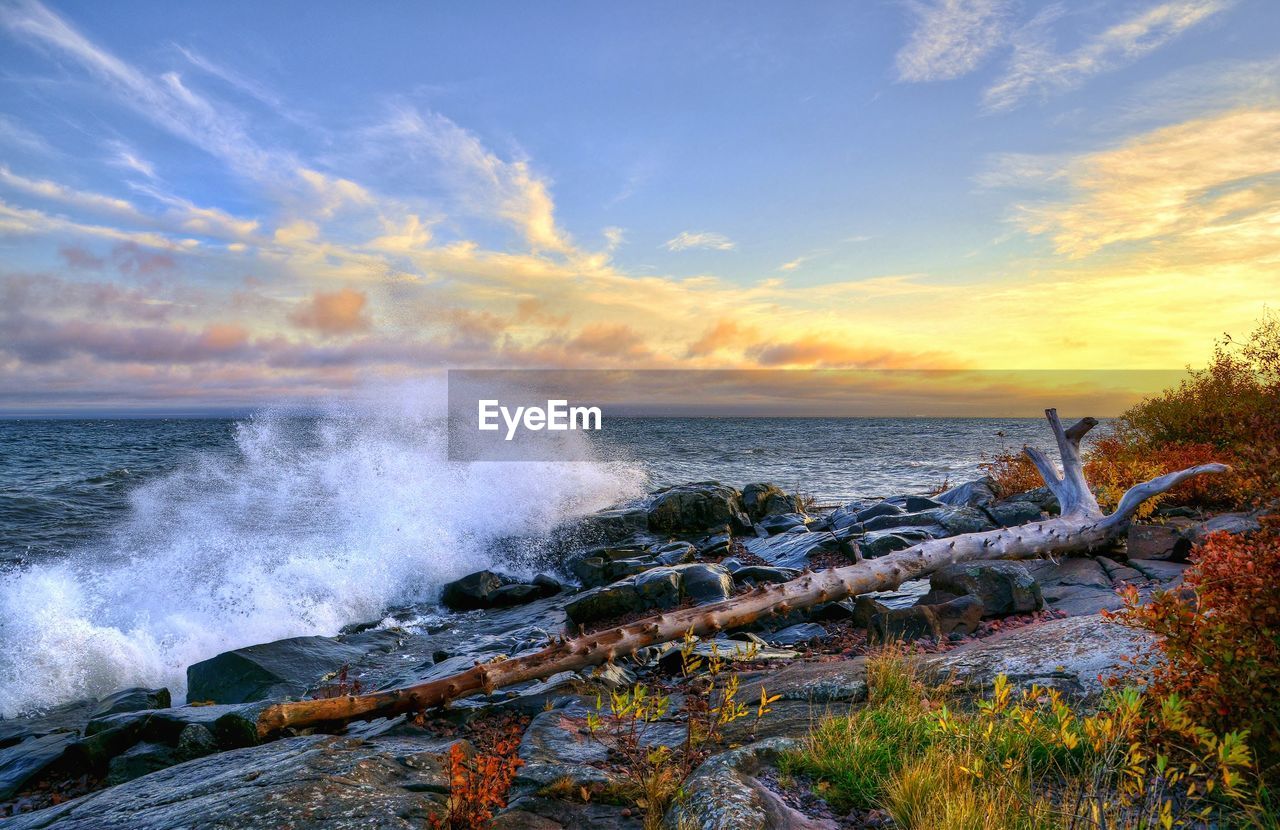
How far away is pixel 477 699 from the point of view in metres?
7.97

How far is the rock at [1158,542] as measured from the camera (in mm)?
11664

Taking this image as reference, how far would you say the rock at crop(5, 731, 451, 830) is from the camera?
408 cm

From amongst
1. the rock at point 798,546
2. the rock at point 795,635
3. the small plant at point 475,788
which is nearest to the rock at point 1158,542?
the rock at point 798,546

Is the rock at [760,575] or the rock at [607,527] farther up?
the rock at [760,575]

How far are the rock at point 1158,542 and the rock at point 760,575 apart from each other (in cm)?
604

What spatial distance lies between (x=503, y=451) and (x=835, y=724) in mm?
29608

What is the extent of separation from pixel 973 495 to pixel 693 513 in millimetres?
8042

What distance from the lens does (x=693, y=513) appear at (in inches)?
857

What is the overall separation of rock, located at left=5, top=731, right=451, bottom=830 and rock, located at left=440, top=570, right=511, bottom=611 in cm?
A: 1015

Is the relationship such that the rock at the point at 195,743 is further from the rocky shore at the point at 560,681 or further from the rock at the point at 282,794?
the rock at the point at 282,794

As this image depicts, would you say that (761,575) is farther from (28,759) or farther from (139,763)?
(28,759)

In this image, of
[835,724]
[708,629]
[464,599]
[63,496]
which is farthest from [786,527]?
[63,496]

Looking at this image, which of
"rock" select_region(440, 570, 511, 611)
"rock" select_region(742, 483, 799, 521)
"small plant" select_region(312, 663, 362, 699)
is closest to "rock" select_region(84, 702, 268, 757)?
"small plant" select_region(312, 663, 362, 699)

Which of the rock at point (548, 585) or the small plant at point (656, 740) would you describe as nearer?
the small plant at point (656, 740)
